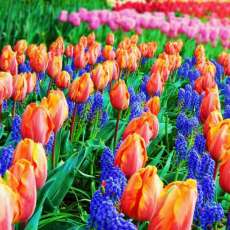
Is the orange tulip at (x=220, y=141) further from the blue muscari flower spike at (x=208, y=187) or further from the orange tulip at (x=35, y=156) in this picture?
the orange tulip at (x=35, y=156)

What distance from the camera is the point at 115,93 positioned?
247cm

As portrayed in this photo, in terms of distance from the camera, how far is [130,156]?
1660mm

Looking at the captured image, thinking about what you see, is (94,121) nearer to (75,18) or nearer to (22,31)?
(22,31)

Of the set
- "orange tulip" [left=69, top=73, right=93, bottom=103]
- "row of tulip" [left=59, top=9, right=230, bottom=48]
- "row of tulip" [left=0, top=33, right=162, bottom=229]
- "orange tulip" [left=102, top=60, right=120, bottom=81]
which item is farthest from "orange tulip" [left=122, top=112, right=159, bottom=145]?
"row of tulip" [left=59, top=9, right=230, bottom=48]

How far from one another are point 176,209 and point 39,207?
54cm

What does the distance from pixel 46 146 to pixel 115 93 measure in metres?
0.43

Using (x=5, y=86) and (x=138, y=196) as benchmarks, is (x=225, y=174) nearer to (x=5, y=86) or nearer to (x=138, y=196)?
(x=138, y=196)

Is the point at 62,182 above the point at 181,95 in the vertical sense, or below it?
below

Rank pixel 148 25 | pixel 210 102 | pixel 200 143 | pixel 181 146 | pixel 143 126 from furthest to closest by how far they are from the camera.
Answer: pixel 148 25 → pixel 210 102 → pixel 200 143 → pixel 181 146 → pixel 143 126

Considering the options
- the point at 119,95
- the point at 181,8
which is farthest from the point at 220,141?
the point at 181,8

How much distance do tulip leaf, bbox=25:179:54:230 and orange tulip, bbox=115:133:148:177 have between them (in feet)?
0.85

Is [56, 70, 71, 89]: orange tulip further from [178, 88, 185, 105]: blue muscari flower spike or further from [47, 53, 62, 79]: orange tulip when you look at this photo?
[178, 88, 185, 105]: blue muscari flower spike

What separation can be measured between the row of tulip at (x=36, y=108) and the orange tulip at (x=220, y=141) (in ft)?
1.78

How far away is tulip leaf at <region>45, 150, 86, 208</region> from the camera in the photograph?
1975 mm
